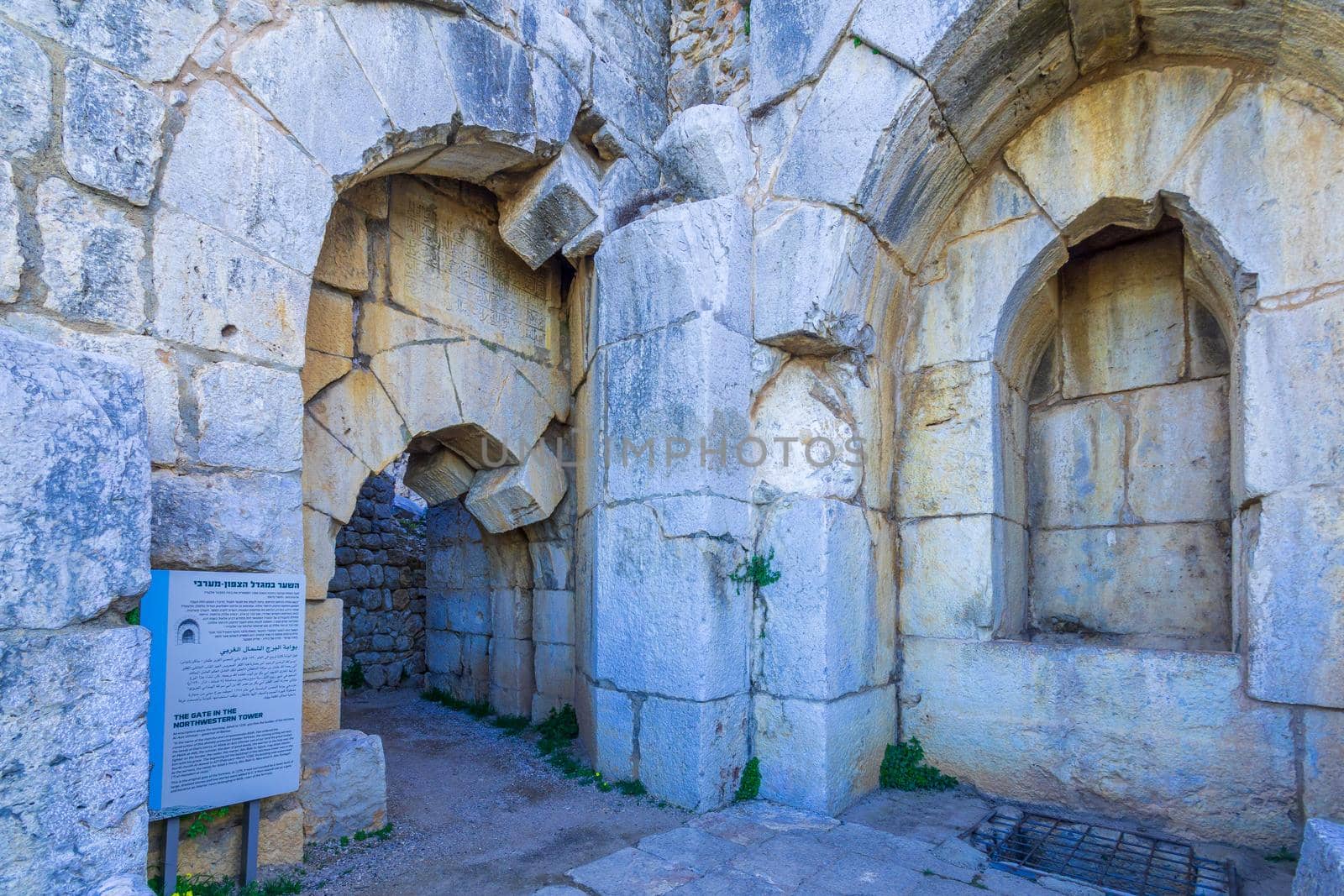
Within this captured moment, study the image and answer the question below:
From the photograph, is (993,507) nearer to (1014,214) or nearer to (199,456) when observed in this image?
(1014,214)

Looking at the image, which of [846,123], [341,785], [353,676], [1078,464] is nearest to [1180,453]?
[1078,464]

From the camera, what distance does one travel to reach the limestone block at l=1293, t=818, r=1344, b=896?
1.88m

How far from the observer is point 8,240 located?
2152 mm

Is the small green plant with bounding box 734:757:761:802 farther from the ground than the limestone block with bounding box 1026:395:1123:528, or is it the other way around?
the limestone block with bounding box 1026:395:1123:528

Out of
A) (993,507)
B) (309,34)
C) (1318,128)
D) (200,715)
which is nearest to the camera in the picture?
(200,715)

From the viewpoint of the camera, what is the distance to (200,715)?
2455mm

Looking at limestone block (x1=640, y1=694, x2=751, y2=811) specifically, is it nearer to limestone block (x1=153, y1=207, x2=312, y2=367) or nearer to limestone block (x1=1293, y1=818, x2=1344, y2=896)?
limestone block (x1=1293, y1=818, x2=1344, y2=896)

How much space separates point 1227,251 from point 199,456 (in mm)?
3912

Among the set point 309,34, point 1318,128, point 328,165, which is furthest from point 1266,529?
point 309,34

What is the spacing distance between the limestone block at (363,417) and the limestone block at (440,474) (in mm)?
831

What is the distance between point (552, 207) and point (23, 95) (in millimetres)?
2218

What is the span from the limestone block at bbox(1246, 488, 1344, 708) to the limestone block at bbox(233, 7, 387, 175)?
12.3ft

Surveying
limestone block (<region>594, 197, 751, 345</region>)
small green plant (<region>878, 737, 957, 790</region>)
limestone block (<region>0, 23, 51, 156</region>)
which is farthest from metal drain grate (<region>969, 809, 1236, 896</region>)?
limestone block (<region>0, 23, 51, 156</region>)

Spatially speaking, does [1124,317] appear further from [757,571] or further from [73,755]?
[73,755]
